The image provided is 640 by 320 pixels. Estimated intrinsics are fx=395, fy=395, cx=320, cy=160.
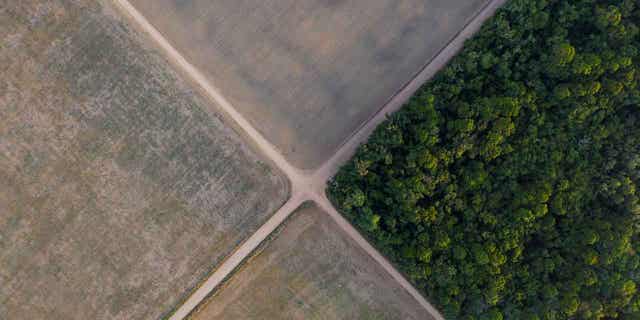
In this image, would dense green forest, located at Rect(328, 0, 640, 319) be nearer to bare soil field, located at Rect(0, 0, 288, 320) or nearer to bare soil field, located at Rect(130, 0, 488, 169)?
bare soil field, located at Rect(130, 0, 488, 169)

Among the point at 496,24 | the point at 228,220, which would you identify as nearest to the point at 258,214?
the point at 228,220

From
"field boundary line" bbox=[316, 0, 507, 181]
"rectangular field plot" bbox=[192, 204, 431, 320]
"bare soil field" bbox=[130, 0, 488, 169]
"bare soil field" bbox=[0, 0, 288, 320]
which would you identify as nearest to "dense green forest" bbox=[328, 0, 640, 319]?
"field boundary line" bbox=[316, 0, 507, 181]

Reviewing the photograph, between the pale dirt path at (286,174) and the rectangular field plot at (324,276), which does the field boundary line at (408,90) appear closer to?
the pale dirt path at (286,174)

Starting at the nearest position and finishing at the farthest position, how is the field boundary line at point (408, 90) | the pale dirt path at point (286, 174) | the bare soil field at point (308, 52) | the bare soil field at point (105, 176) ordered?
the bare soil field at point (105, 176) < the pale dirt path at point (286, 174) < the bare soil field at point (308, 52) < the field boundary line at point (408, 90)

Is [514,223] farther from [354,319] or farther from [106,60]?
[106,60]

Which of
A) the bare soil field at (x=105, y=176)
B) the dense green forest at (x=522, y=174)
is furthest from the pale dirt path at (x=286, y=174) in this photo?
the dense green forest at (x=522, y=174)

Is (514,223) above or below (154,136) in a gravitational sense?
below

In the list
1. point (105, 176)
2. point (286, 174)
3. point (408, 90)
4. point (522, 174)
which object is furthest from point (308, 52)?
point (522, 174)
